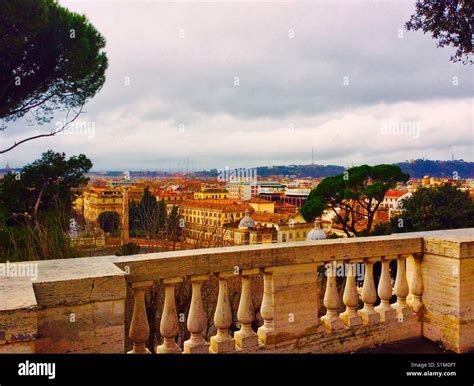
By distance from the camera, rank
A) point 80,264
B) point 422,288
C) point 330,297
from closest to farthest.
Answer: point 80,264 < point 330,297 < point 422,288

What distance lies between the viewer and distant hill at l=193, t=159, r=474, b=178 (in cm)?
1420

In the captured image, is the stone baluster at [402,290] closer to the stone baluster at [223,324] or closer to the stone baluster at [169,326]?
the stone baluster at [223,324]

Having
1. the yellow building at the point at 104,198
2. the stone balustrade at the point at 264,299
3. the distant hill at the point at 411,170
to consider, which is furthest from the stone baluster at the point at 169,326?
the yellow building at the point at 104,198

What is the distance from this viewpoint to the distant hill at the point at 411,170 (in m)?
14.2

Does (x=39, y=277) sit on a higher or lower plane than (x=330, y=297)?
higher

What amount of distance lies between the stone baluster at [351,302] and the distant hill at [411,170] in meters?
9.93

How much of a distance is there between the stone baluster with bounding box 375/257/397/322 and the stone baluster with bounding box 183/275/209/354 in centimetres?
137

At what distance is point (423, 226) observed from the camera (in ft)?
59.2
